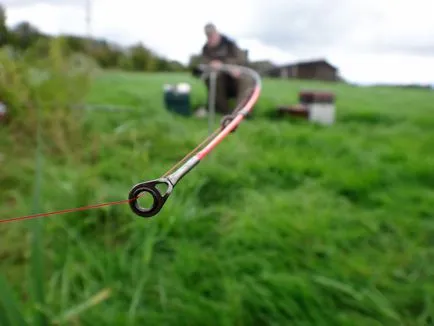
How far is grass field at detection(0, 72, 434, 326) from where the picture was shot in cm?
122

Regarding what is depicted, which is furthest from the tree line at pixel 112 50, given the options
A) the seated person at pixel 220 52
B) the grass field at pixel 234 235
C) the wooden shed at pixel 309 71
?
the grass field at pixel 234 235

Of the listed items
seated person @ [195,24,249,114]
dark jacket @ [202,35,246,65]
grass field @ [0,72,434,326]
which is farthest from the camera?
grass field @ [0,72,434,326]

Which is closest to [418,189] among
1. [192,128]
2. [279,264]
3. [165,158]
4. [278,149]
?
[278,149]

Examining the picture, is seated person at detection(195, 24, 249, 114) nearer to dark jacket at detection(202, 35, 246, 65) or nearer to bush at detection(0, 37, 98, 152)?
dark jacket at detection(202, 35, 246, 65)

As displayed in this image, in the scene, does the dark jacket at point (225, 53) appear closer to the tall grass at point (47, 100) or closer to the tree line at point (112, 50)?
the tree line at point (112, 50)

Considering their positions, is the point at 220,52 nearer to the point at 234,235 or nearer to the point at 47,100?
the point at 234,235

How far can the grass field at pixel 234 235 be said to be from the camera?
4.01ft

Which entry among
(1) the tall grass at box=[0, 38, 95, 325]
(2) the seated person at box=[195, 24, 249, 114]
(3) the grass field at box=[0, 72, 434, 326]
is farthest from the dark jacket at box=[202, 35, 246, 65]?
(1) the tall grass at box=[0, 38, 95, 325]

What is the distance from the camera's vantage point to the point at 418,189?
196 centimetres

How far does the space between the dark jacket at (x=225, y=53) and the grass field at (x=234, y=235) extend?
54 centimetres

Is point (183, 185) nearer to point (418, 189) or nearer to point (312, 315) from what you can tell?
point (312, 315)

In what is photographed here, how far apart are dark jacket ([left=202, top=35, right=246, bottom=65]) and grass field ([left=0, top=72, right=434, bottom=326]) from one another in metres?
0.54

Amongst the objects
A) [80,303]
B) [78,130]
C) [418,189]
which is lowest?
[80,303]

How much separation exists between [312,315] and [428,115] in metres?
2.69
